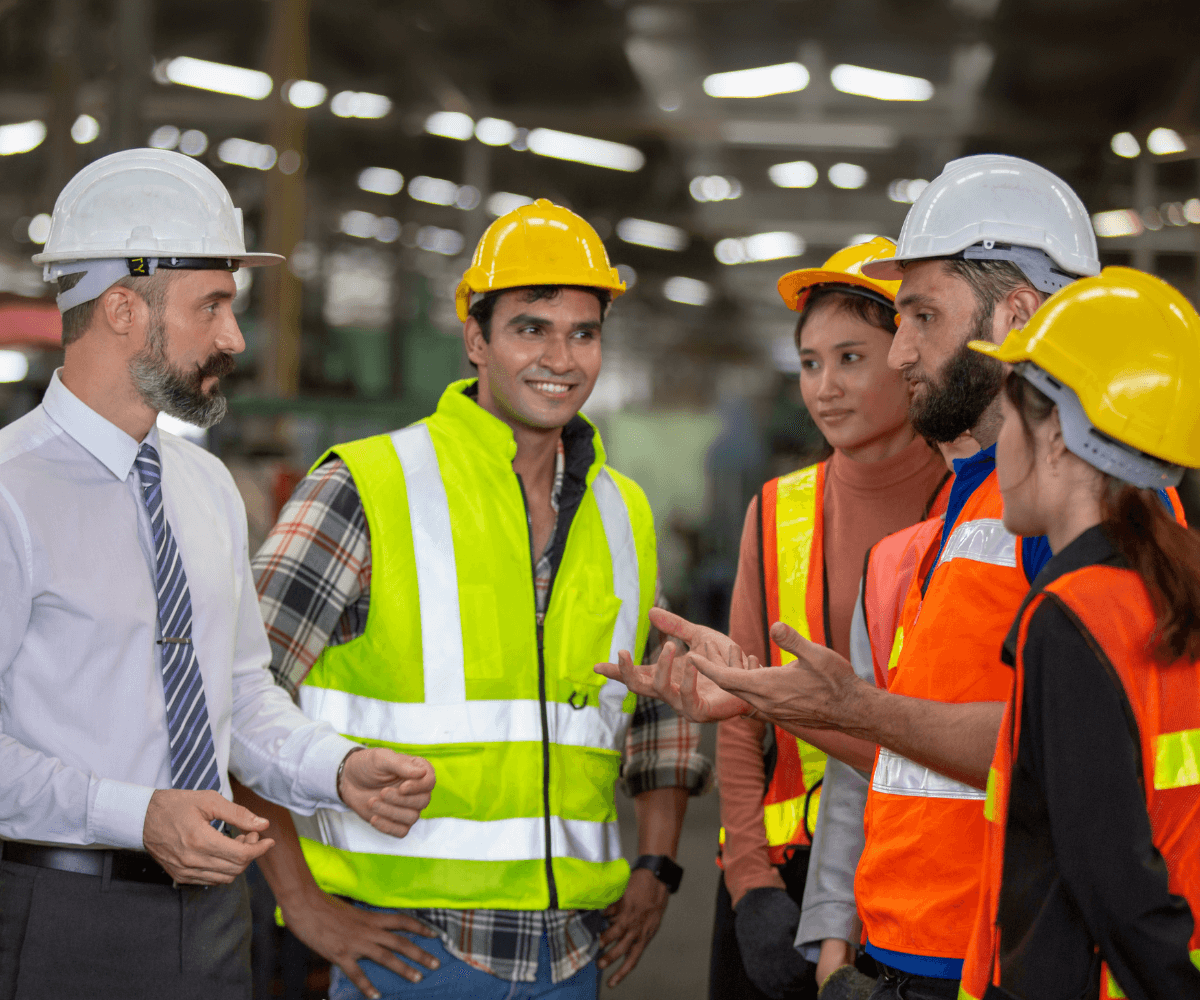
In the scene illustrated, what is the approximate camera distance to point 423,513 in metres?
2.35

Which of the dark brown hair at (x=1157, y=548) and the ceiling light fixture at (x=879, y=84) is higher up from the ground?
the ceiling light fixture at (x=879, y=84)

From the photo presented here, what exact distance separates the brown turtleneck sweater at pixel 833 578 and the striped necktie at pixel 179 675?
1.05 m

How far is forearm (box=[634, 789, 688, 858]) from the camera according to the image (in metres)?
2.60

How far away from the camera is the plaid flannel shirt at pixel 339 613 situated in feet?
7.27

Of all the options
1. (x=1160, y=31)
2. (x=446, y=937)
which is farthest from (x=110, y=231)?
(x=1160, y=31)

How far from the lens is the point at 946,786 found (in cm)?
173

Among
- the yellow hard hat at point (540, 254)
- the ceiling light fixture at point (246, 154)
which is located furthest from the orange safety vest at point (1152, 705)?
the ceiling light fixture at point (246, 154)

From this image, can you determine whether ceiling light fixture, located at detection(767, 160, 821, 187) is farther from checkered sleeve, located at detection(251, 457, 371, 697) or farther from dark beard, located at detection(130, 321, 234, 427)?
dark beard, located at detection(130, 321, 234, 427)

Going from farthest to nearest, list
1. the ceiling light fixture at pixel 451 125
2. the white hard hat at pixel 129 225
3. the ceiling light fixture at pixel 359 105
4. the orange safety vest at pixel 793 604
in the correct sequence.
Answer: the ceiling light fixture at pixel 451 125
the ceiling light fixture at pixel 359 105
the orange safety vest at pixel 793 604
the white hard hat at pixel 129 225

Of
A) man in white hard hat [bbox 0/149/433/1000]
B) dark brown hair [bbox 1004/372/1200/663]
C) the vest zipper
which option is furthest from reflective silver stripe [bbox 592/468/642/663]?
dark brown hair [bbox 1004/372/1200/663]

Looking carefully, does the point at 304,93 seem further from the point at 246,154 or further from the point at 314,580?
the point at 314,580

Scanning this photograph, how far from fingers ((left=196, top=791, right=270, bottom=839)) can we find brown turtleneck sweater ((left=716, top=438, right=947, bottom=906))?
3.33 ft

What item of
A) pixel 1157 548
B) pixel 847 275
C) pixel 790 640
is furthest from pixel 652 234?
pixel 1157 548

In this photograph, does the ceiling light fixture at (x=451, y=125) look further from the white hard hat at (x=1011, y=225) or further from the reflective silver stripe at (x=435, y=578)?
the white hard hat at (x=1011, y=225)
